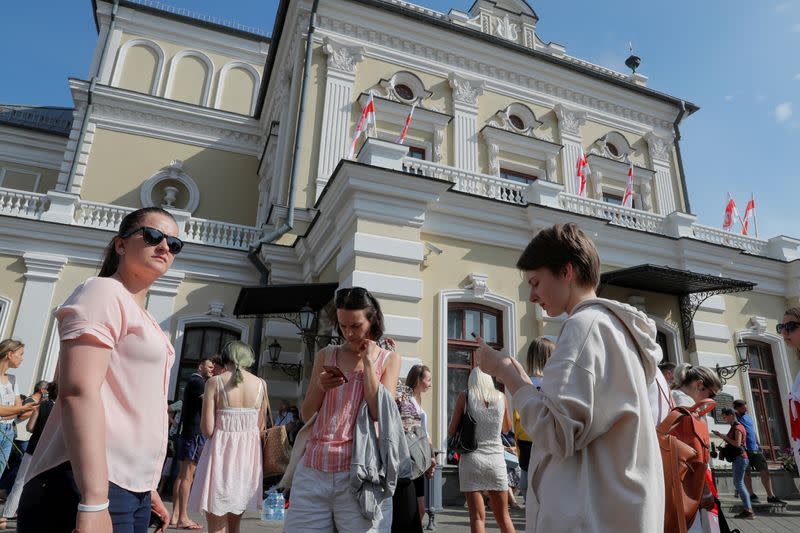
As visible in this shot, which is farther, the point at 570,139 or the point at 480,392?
the point at 570,139

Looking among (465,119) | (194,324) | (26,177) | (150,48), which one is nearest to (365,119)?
(465,119)

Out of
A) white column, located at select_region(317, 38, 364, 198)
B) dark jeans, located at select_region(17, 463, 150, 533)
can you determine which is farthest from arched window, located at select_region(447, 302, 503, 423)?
dark jeans, located at select_region(17, 463, 150, 533)

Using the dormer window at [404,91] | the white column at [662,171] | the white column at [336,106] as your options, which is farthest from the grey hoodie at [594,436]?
the white column at [662,171]

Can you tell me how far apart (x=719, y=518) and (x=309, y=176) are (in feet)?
36.0

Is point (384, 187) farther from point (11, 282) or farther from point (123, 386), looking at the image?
point (11, 282)

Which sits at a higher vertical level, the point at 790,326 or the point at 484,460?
the point at 790,326

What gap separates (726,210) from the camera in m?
15.3

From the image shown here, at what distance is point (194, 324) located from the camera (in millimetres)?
12688

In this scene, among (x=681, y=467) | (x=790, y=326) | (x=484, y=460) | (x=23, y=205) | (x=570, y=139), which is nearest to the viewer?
(x=681, y=467)

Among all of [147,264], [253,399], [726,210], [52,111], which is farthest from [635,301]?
[52,111]

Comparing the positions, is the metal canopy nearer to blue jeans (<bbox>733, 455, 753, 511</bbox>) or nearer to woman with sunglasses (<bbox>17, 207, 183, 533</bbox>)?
blue jeans (<bbox>733, 455, 753, 511</bbox>)

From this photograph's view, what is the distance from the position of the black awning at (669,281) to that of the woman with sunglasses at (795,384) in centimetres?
643

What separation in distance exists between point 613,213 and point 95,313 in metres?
11.9

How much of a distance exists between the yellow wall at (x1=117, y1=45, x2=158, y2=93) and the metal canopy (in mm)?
16737
